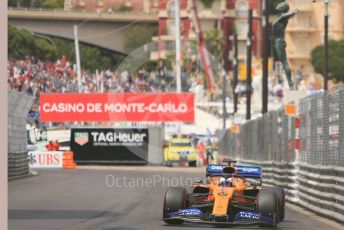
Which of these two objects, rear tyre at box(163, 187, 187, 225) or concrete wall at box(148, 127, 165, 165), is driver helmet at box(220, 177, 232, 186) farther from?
concrete wall at box(148, 127, 165, 165)

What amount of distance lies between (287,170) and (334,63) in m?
119

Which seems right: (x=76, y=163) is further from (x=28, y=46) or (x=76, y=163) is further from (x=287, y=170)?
(x=287, y=170)

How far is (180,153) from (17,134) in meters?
24.0

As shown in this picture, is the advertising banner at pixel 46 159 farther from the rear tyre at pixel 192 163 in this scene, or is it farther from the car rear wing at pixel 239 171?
the car rear wing at pixel 239 171

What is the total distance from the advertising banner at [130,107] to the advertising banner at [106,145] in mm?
990

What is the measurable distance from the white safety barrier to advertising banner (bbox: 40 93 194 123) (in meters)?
34.5

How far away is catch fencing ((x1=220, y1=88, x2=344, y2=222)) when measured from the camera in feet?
62.6

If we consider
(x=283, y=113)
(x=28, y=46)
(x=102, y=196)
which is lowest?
(x=102, y=196)

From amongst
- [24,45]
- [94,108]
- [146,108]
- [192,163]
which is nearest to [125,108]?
[146,108]

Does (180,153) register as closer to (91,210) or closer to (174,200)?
(91,210)

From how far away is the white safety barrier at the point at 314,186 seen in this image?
61.8 ft

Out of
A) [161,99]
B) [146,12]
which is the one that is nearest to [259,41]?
[146,12]

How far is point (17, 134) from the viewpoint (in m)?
39.2

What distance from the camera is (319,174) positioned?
21.4m
